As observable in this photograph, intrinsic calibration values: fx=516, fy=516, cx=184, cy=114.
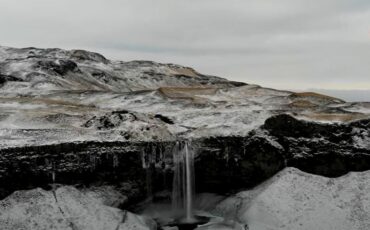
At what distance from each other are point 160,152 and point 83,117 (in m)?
10.1

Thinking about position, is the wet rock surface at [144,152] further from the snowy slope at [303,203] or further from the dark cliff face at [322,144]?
the snowy slope at [303,203]

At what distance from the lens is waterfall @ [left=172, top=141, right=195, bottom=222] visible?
4088cm

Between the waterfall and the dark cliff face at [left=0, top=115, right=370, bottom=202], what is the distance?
545 millimetres

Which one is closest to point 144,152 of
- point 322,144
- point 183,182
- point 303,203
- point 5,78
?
point 183,182

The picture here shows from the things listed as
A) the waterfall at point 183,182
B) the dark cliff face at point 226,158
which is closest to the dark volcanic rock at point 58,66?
the waterfall at point 183,182

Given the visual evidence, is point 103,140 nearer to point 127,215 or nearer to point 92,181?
point 92,181

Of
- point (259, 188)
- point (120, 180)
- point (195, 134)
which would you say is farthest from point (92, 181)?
point (259, 188)

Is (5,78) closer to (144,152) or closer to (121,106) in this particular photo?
(121,106)

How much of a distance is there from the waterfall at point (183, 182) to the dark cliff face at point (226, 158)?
545 millimetres

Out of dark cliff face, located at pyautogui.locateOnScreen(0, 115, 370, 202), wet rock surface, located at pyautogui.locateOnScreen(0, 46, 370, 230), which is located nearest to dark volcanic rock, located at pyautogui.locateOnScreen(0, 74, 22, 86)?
wet rock surface, located at pyautogui.locateOnScreen(0, 46, 370, 230)

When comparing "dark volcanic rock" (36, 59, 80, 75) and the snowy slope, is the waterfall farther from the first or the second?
"dark volcanic rock" (36, 59, 80, 75)

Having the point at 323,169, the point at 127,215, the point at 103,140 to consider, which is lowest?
the point at 127,215

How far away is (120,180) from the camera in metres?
39.2

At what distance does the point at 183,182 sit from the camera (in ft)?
135
